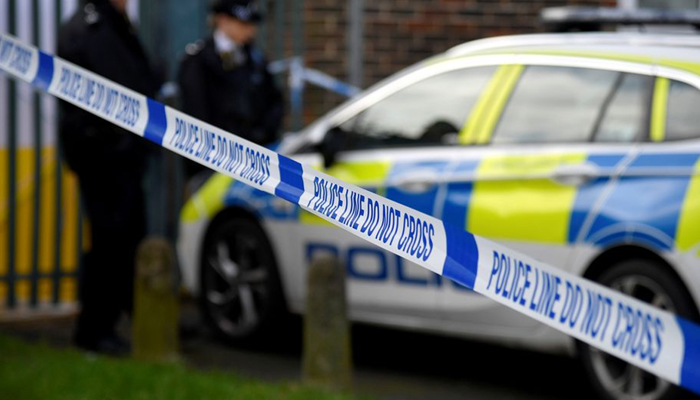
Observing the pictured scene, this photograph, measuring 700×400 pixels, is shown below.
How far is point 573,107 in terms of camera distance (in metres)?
6.38

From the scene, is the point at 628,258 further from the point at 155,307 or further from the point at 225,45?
the point at 225,45

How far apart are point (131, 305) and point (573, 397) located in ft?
8.20

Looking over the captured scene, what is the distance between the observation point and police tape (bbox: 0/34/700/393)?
349cm

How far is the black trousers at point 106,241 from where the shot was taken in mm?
7395

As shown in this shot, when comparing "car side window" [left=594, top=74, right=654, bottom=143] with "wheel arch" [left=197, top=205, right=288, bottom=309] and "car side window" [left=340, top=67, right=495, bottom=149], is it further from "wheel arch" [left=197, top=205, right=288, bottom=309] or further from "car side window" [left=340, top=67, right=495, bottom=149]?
"wheel arch" [left=197, top=205, right=288, bottom=309]

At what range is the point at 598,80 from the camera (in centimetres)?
630

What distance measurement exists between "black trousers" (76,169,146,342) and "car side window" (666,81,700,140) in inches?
115

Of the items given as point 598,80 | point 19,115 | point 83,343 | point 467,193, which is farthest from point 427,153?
point 19,115

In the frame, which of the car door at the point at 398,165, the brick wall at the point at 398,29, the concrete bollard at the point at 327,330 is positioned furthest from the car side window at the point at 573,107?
the brick wall at the point at 398,29

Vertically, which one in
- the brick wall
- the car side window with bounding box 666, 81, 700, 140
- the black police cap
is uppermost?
the brick wall

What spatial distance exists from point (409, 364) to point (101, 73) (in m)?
2.21

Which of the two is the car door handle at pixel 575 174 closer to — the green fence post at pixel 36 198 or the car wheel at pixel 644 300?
the car wheel at pixel 644 300

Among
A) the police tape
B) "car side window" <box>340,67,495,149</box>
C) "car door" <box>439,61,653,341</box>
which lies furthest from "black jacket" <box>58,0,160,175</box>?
the police tape

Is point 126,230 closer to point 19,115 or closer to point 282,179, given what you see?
point 19,115
